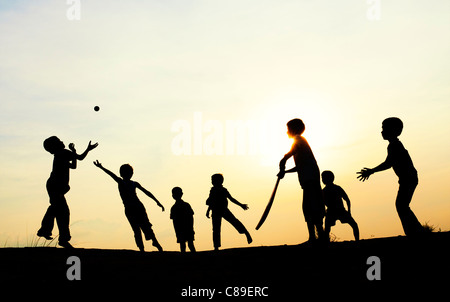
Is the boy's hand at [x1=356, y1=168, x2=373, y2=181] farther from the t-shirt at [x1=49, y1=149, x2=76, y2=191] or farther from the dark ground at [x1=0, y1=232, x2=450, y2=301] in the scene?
the t-shirt at [x1=49, y1=149, x2=76, y2=191]

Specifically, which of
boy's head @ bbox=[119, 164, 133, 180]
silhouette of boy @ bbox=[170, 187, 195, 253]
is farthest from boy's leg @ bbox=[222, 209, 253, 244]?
boy's head @ bbox=[119, 164, 133, 180]

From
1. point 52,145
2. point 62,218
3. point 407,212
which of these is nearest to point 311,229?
point 407,212

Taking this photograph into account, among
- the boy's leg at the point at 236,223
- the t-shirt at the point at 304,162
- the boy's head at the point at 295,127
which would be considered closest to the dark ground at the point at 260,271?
the t-shirt at the point at 304,162

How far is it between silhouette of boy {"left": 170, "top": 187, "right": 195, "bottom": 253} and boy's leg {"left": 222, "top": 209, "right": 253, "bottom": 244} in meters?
0.87

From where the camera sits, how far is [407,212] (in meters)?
10.1

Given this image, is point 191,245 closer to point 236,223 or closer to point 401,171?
point 236,223

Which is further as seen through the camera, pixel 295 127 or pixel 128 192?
pixel 128 192

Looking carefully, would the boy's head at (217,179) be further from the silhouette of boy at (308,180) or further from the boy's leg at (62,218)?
the silhouette of boy at (308,180)

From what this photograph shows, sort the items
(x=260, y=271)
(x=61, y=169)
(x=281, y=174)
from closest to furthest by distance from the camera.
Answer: (x=260, y=271), (x=281, y=174), (x=61, y=169)

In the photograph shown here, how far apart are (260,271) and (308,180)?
2598mm

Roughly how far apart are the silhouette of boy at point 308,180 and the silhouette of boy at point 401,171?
84 centimetres

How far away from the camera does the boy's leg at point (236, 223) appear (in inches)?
583
